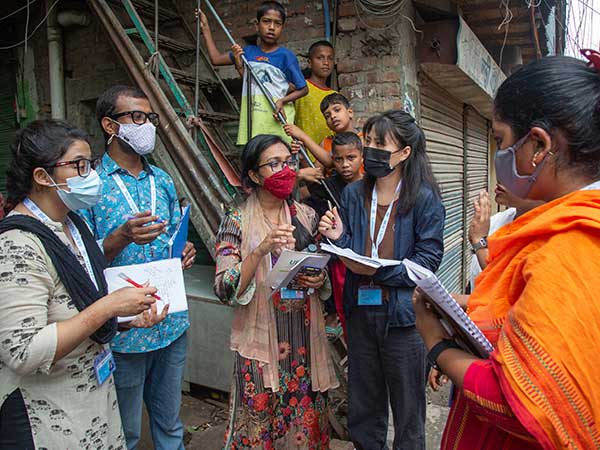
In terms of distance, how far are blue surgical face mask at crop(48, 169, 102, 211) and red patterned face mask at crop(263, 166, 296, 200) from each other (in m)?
0.87

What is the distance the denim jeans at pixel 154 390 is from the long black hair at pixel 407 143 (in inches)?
57.5

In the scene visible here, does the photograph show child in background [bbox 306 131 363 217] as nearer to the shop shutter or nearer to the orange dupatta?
the orange dupatta

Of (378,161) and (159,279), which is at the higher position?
(378,161)

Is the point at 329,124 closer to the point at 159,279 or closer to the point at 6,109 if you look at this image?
the point at 159,279

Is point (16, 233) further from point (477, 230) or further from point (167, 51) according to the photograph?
point (167, 51)

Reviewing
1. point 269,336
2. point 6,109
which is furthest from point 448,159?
point 6,109

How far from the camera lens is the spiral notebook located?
42.6 inches

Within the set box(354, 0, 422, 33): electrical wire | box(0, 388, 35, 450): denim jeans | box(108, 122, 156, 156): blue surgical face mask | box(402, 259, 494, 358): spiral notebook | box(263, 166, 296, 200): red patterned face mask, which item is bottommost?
box(0, 388, 35, 450): denim jeans

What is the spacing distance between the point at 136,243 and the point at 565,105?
1.78m

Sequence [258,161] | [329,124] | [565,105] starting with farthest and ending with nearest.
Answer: [329,124] < [258,161] < [565,105]

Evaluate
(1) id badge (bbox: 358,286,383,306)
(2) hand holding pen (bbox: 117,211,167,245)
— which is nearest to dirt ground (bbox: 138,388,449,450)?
(1) id badge (bbox: 358,286,383,306)

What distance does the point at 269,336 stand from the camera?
223 centimetres

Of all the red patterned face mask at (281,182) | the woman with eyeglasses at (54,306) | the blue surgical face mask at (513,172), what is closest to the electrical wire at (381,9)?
the red patterned face mask at (281,182)

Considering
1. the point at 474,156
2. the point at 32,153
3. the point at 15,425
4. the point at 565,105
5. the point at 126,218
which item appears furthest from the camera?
the point at 474,156
